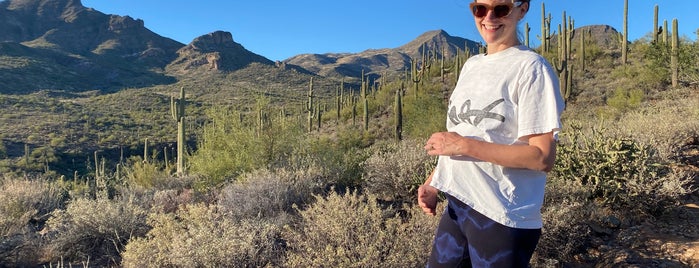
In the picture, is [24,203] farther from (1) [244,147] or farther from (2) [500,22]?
(2) [500,22]

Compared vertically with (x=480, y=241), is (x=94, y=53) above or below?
above

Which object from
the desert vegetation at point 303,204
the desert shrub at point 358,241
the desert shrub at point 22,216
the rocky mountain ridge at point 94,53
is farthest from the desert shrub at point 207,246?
the rocky mountain ridge at point 94,53

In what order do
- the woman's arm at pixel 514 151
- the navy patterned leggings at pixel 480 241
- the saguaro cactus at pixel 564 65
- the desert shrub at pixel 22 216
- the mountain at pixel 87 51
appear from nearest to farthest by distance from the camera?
the woman's arm at pixel 514 151 < the navy patterned leggings at pixel 480 241 < the desert shrub at pixel 22 216 < the saguaro cactus at pixel 564 65 < the mountain at pixel 87 51

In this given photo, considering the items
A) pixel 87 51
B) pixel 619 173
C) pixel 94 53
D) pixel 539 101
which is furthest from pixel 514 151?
pixel 87 51

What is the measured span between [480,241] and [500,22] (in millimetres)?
814

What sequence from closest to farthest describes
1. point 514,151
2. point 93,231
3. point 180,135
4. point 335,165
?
point 514,151 < point 93,231 < point 335,165 < point 180,135

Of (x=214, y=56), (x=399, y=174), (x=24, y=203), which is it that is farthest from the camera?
(x=214, y=56)

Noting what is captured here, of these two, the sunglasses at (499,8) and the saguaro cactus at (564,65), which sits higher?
the saguaro cactus at (564,65)

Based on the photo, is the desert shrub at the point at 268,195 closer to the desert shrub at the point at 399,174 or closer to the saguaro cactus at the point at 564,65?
the desert shrub at the point at 399,174

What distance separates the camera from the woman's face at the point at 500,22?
1.59 meters

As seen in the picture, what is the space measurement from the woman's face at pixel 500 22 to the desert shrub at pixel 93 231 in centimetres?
424

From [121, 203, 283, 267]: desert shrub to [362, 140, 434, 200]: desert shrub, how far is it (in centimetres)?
188

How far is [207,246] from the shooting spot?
3.25 metres

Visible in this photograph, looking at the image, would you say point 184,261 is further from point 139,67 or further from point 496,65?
point 139,67
